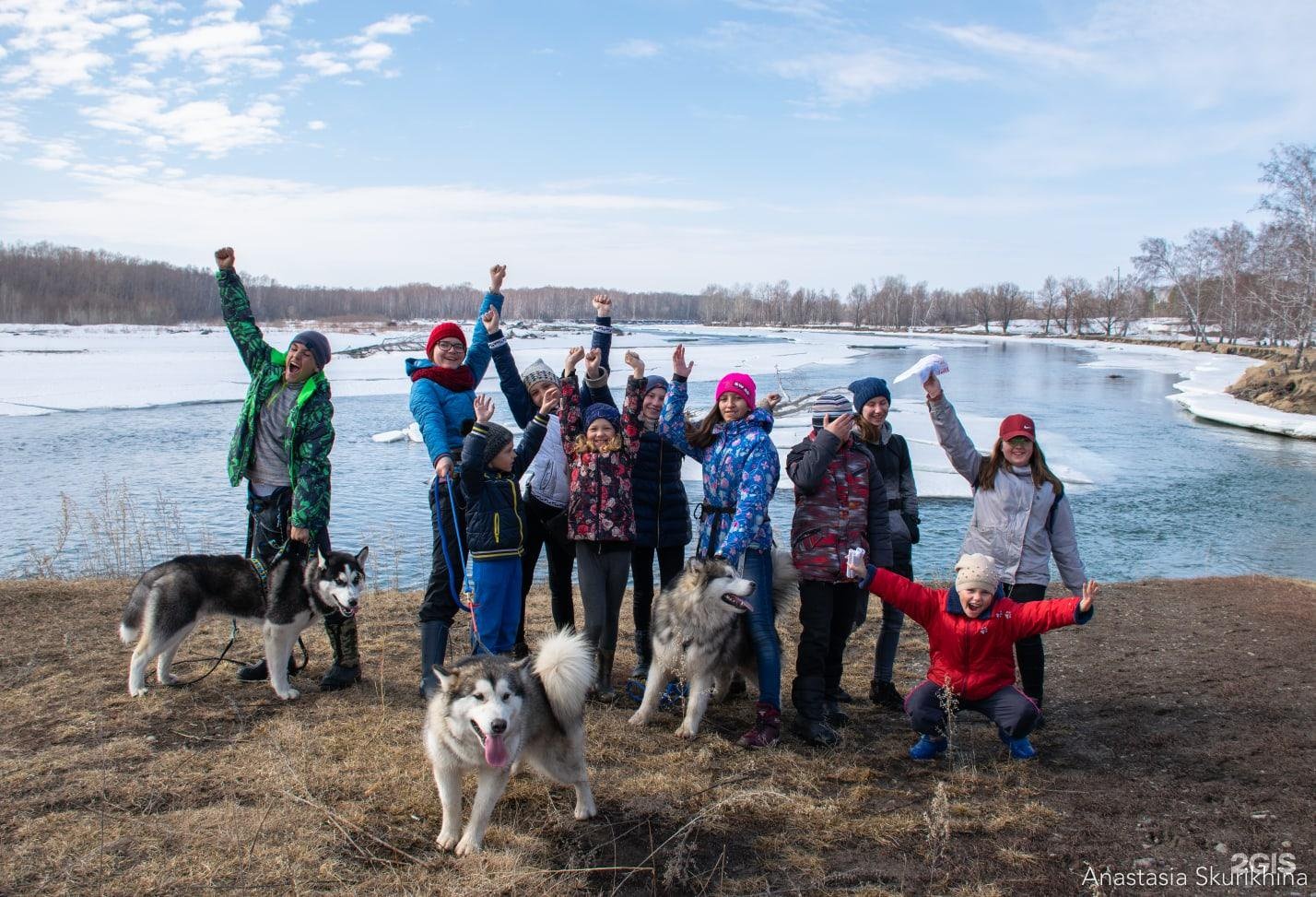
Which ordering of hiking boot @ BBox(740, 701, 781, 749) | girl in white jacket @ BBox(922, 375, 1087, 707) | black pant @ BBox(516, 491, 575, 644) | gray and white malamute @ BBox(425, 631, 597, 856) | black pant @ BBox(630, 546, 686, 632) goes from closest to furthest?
1. gray and white malamute @ BBox(425, 631, 597, 856)
2. hiking boot @ BBox(740, 701, 781, 749)
3. girl in white jacket @ BBox(922, 375, 1087, 707)
4. black pant @ BBox(516, 491, 575, 644)
5. black pant @ BBox(630, 546, 686, 632)

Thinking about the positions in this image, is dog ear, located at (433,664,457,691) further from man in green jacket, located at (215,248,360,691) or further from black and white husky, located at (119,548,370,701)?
man in green jacket, located at (215,248,360,691)

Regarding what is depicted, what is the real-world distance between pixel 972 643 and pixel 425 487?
10.8 m

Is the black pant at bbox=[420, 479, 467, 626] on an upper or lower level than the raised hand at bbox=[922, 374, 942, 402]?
lower

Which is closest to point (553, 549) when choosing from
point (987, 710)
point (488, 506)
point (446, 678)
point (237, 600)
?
point (488, 506)

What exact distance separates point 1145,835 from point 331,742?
12.7 ft

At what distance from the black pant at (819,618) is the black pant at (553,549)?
4.51 feet

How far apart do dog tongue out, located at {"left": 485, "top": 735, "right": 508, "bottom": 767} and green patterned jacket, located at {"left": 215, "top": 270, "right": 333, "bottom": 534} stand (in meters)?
2.26

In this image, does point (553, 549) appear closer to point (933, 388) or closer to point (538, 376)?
point (538, 376)

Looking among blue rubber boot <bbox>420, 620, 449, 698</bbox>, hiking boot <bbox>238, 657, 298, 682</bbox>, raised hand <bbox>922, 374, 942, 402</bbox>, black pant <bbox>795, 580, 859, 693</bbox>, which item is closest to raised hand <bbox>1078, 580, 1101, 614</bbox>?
black pant <bbox>795, 580, 859, 693</bbox>

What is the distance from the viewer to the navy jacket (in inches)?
166

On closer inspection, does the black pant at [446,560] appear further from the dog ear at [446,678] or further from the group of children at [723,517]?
the dog ear at [446,678]

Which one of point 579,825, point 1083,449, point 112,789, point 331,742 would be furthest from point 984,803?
point 1083,449

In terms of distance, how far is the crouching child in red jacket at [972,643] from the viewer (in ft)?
13.5

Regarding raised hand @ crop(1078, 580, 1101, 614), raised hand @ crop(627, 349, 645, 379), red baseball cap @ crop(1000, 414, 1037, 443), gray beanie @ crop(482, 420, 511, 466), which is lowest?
raised hand @ crop(1078, 580, 1101, 614)
